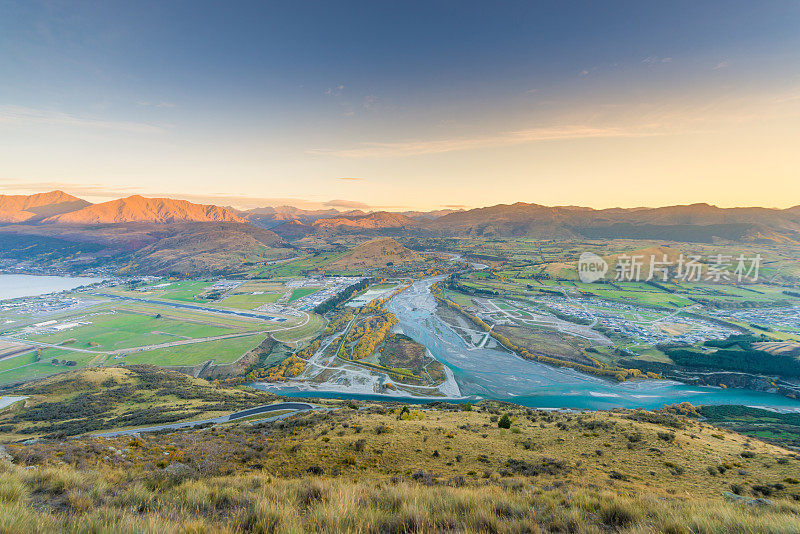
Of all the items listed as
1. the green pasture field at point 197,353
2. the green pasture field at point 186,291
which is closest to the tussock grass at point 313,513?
the green pasture field at point 197,353

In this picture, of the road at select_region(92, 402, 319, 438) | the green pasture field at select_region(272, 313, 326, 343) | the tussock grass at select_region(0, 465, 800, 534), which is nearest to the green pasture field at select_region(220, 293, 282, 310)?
the green pasture field at select_region(272, 313, 326, 343)

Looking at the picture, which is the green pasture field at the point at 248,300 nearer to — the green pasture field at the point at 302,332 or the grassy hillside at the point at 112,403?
the green pasture field at the point at 302,332

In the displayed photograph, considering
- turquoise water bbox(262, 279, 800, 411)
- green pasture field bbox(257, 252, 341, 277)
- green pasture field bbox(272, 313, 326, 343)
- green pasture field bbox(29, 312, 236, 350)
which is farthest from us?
green pasture field bbox(257, 252, 341, 277)

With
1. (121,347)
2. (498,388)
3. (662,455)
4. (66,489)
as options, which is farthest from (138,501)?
(121,347)

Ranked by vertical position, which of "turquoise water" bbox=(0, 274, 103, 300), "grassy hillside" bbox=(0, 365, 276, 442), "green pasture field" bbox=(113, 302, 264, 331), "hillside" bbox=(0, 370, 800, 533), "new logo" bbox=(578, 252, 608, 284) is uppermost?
"hillside" bbox=(0, 370, 800, 533)

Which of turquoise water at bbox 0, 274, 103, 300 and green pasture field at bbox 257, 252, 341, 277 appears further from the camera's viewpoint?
green pasture field at bbox 257, 252, 341, 277

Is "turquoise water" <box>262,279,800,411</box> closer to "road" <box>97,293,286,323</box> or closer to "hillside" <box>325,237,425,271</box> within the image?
"road" <box>97,293,286,323</box>
